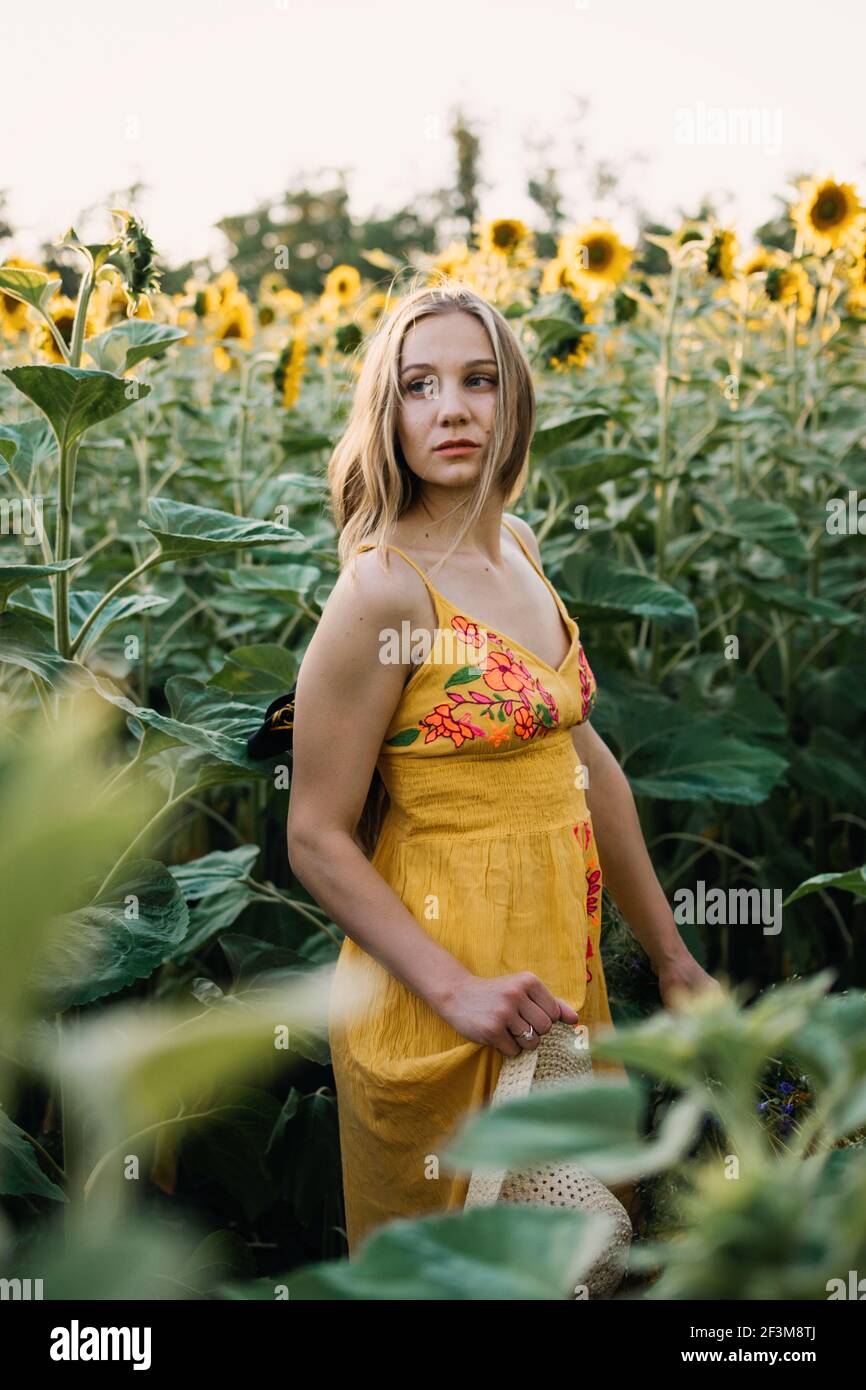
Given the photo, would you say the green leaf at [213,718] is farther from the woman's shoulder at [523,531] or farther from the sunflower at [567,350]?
the sunflower at [567,350]

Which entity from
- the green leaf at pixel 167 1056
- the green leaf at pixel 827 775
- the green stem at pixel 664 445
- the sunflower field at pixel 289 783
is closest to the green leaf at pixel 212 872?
the sunflower field at pixel 289 783

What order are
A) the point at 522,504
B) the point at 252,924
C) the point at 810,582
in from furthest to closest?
the point at 810,582
the point at 522,504
the point at 252,924

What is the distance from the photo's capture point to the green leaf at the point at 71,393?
118 cm

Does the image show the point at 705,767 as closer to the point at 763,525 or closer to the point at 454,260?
the point at 763,525

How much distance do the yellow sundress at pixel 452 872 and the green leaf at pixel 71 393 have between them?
29 centimetres

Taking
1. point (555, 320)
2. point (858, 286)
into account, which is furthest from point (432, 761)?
point (858, 286)

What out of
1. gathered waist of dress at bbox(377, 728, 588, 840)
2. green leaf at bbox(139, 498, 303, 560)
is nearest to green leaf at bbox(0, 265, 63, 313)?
green leaf at bbox(139, 498, 303, 560)

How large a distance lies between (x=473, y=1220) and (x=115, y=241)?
1.23m

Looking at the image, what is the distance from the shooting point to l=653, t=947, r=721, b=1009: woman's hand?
1493mm

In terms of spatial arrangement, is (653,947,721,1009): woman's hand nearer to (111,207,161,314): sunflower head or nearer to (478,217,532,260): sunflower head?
(111,207,161,314): sunflower head

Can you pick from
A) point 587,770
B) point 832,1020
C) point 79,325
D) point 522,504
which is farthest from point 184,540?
point 522,504

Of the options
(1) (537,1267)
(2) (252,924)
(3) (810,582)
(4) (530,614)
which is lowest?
(2) (252,924)

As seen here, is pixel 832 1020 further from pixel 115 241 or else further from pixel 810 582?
pixel 810 582

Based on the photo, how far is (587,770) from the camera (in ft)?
5.15
